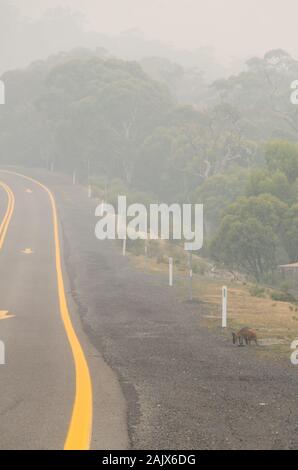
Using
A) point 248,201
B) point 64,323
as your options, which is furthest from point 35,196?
point 64,323

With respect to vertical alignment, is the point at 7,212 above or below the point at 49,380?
above

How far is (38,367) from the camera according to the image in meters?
10.3

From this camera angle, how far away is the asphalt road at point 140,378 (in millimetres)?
6762

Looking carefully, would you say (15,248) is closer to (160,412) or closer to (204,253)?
(204,253)

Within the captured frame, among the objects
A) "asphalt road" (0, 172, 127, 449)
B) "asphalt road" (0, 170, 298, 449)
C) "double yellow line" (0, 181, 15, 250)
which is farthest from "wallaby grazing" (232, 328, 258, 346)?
"double yellow line" (0, 181, 15, 250)

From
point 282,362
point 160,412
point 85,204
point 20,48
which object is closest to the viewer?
point 160,412
